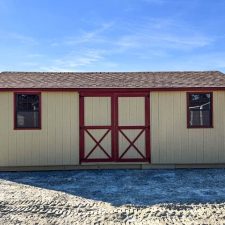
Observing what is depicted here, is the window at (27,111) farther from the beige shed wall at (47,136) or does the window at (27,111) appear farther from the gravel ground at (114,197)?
the gravel ground at (114,197)

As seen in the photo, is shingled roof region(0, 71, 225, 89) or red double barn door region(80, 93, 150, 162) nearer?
red double barn door region(80, 93, 150, 162)

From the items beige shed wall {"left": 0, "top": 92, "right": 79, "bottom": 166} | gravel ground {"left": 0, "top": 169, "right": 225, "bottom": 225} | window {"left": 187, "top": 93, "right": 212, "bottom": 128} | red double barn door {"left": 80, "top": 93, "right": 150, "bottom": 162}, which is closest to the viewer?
gravel ground {"left": 0, "top": 169, "right": 225, "bottom": 225}

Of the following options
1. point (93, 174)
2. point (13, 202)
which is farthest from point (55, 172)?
point (13, 202)

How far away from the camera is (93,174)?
9570 millimetres

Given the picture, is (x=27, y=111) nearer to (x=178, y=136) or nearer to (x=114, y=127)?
(x=114, y=127)

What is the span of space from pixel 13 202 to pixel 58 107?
13.4ft

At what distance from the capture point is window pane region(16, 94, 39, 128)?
1017 centimetres

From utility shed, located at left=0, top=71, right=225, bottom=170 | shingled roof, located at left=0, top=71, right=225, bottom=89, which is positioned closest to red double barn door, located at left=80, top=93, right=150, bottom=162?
utility shed, located at left=0, top=71, right=225, bottom=170

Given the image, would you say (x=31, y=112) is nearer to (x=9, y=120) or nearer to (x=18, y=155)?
(x=9, y=120)

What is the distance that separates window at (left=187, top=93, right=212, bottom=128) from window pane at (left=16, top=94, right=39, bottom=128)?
4.89 metres

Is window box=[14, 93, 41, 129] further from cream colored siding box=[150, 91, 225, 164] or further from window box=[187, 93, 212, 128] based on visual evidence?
window box=[187, 93, 212, 128]

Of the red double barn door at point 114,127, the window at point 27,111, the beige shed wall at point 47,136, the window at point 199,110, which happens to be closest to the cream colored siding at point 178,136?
the window at point 199,110

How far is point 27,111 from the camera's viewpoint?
33.4 feet

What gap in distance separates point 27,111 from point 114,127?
9.19ft
